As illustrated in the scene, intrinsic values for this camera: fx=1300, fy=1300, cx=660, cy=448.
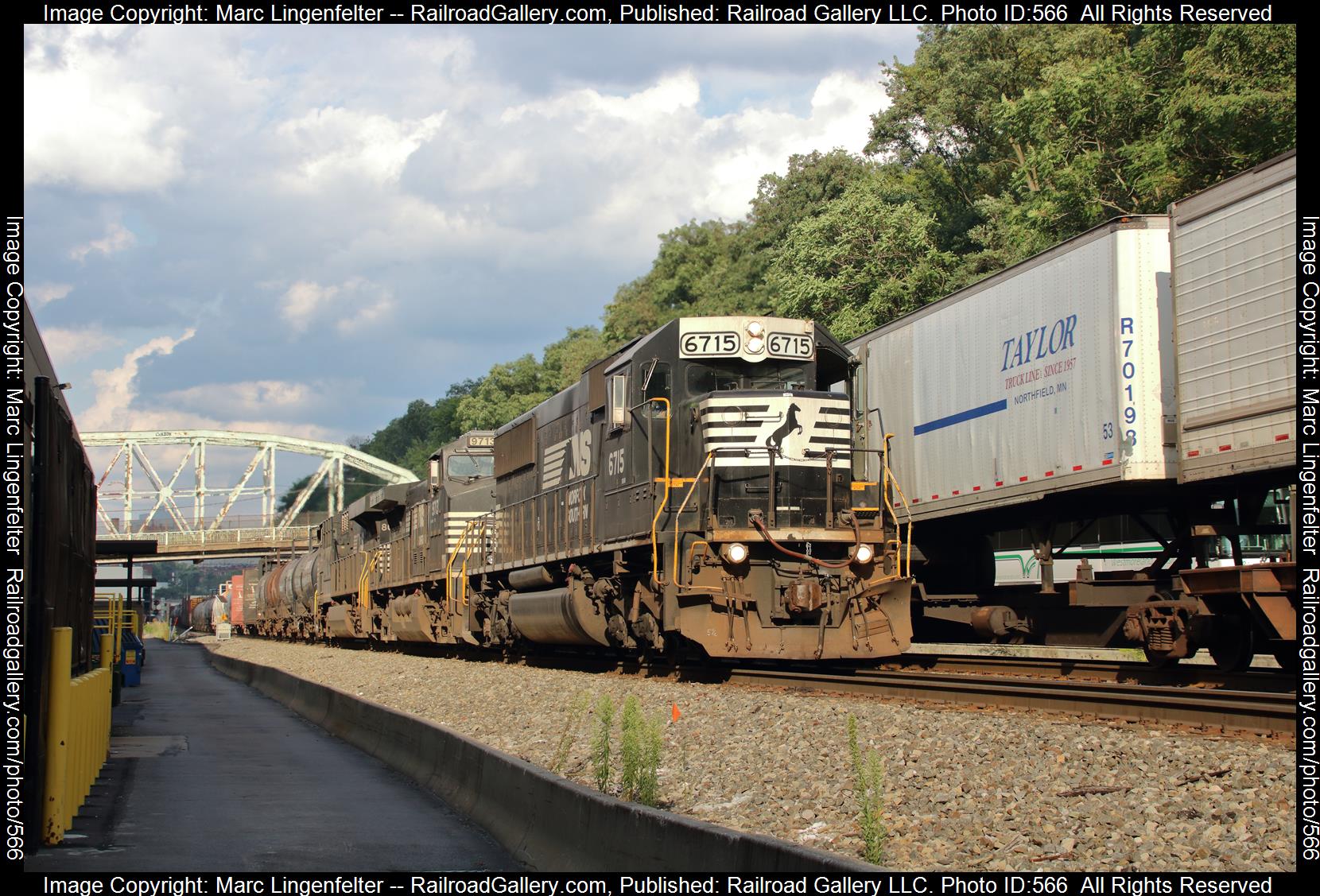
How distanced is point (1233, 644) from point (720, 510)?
6.12 metres

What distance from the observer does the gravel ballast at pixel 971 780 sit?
251 inches

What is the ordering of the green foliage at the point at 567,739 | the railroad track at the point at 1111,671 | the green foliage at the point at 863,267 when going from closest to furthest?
the green foliage at the point at 567,739, the railroad track at the point at 1111,671, the green foliage at the point at 863,267

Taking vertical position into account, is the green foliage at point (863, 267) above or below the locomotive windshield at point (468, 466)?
above

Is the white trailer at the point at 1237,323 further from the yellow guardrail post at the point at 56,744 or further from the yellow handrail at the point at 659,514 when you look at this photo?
the yellow guardrail post at the point at 56,744

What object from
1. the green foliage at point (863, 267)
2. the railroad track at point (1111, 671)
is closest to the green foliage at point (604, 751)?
the railroad track at point (1111, 671)

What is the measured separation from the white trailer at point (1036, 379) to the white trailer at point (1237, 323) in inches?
29.9

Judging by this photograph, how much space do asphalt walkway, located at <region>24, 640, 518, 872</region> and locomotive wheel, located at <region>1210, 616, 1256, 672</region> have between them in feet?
26.6

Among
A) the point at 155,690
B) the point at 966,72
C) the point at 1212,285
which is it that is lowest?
the point at 155,690

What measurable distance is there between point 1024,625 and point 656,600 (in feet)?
16.2

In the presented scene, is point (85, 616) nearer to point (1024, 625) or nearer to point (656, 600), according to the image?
point (656, 600)

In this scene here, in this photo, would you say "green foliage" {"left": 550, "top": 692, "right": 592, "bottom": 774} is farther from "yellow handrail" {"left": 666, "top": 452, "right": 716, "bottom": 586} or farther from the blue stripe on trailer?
the blue stripe on trailer

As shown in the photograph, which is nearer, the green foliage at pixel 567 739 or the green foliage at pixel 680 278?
the green foliage at pixel 567 739

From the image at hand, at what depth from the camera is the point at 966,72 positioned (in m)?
43.6
